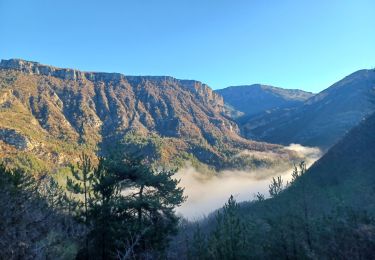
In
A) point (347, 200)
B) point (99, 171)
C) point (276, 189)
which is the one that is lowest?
point (347, 200)

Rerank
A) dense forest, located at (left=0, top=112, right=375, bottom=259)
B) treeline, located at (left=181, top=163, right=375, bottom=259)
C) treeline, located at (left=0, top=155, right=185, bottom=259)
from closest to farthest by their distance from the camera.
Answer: dense forest, located at (left=0, top=112, right=375, bottom=259)
treeline, located at (left=0, top=155, right=185, bottom=259)
treeline, located at (left=181, top=163, right=375, bottom=259)

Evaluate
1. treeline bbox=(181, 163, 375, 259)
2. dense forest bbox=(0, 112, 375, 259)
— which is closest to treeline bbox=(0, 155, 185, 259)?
dense forest bbox=(0, 112, 375, 259)

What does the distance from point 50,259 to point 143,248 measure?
675 inches

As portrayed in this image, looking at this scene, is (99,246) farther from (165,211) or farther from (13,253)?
(13,253)

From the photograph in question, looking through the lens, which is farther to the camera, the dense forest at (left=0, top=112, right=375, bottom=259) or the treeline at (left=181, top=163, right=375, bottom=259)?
the treeline at (left=181, top=163, right=375, bottom=259)

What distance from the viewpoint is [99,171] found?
31.2 m

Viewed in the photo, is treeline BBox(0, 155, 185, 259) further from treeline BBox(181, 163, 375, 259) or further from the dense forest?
treeline BBox(181, 163, 375, 259)

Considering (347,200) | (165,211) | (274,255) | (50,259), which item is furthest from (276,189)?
(50,259)

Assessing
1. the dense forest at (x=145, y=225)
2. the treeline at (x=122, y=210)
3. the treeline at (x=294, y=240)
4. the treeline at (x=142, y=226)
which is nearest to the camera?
the treeline at (x=142, y=226)

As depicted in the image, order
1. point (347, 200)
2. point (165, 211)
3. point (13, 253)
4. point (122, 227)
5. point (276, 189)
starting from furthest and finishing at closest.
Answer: point (347, 200) → point (276, 189) → point (165, 211) → point (122, 227) → point (13, 253)

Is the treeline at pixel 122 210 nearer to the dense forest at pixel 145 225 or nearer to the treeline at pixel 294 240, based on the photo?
the dense forest at pixel 145 225

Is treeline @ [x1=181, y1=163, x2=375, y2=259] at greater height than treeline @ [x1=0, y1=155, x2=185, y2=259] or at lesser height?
lesser

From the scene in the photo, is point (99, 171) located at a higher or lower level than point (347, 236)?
higher

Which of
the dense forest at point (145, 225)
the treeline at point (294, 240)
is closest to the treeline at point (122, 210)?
the dense forest at point (145, 225)
